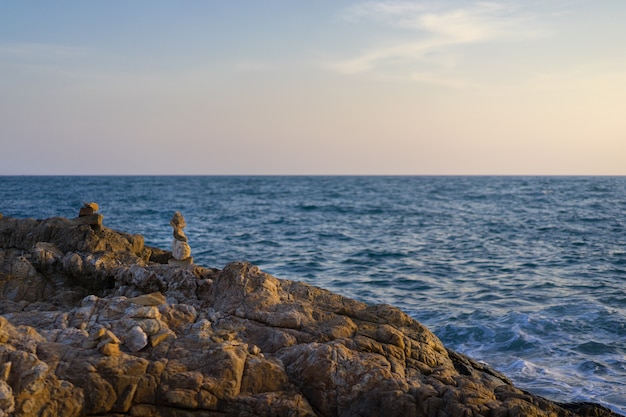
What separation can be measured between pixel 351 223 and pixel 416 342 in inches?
1575

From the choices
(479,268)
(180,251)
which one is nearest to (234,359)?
(180,251)

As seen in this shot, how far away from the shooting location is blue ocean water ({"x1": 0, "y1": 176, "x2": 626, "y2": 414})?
15.5 metres

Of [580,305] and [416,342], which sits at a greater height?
[416,342]

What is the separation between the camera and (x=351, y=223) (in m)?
50.2

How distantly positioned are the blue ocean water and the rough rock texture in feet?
15.2

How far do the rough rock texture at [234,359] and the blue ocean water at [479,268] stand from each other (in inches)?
182

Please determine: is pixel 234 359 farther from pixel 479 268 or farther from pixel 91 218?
pixel 479 268

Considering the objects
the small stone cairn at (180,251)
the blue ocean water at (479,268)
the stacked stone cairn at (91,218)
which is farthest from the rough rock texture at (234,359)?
the blue ocean water at (479,268)

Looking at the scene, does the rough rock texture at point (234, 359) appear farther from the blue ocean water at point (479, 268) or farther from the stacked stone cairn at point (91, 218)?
the blue ocean water at point (479, 268)

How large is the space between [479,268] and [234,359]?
20557 mm

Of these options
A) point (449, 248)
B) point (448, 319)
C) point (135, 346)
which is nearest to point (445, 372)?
point (135, 346)

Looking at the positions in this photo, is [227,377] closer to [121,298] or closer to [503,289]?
[121,298]

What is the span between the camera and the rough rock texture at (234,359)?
847cm

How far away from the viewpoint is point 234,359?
8922mm
